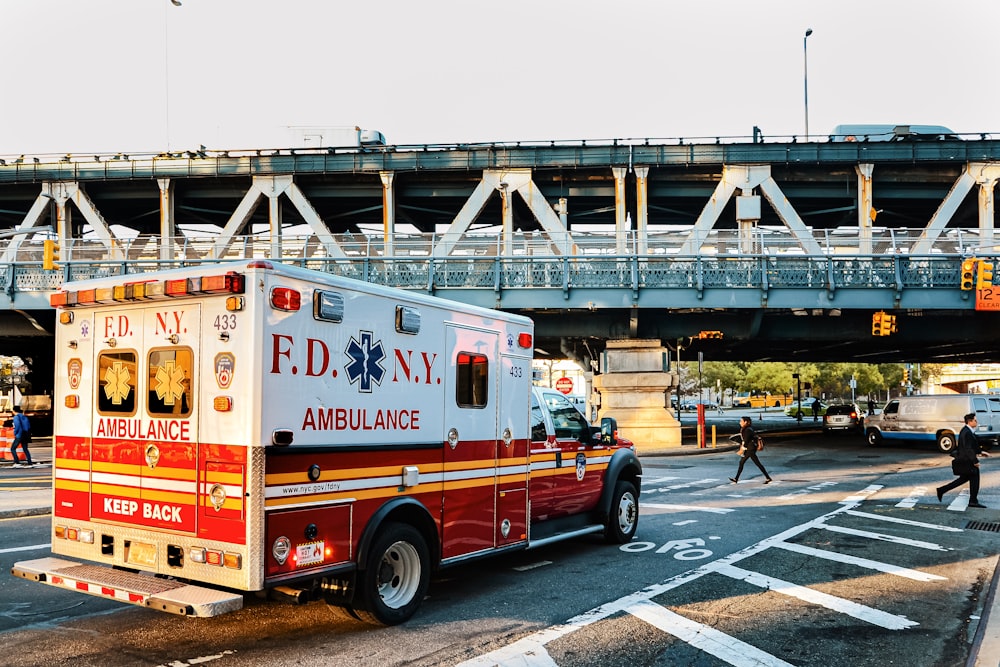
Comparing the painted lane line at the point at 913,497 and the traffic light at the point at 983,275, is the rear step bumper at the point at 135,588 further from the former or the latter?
the traffic light at the point at 983,275

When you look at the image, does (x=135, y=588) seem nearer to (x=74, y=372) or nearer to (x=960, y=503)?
(x=74, y=372)

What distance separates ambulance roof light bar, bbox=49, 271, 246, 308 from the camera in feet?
20.1

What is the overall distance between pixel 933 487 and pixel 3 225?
165 feet

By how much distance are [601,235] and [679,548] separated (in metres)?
20.4

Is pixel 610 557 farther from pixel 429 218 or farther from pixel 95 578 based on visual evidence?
pixel 429 218

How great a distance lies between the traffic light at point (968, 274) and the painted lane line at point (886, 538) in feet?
58.9

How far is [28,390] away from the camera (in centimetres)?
4219

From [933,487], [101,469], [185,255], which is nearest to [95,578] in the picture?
[101,469]

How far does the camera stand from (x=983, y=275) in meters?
27.0

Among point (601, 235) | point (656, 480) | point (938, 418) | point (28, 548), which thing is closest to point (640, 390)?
point (601, 235)

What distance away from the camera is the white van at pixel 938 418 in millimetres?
30797

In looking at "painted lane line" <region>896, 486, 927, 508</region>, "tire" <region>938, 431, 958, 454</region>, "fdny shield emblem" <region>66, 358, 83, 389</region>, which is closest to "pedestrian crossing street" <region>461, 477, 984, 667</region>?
"painted lane line" <region>896, 486, 927, 508</region>

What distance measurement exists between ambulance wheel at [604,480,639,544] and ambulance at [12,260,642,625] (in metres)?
3.05

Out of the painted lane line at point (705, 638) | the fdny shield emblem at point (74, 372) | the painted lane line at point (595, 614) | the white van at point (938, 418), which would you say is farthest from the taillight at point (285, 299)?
the white van at point (938, 418)
